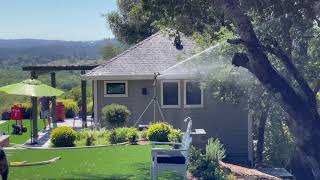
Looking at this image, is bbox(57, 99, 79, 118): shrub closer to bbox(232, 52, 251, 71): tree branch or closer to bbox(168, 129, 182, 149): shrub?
bbox(168, 129, 182, 149): shrub

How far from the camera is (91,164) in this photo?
1405 cm

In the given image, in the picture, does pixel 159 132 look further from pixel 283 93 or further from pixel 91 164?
pixel 283 93

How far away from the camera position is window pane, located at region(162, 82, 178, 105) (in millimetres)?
21872

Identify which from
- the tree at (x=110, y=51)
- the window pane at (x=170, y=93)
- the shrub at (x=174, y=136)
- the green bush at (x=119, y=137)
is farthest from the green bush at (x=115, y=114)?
the tree at (x=110, y=51)

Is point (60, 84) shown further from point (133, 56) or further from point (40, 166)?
point (40, 166)

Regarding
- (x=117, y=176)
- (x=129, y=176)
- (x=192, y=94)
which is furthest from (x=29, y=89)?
(x=192, y=94)

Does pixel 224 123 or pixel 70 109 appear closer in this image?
pixel 224 123

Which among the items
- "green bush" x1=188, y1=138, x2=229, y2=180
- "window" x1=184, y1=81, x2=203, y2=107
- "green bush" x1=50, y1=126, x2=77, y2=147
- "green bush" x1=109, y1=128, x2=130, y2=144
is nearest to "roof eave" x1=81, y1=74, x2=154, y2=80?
"window" x1=184, y1=81, x2=203, y2=107

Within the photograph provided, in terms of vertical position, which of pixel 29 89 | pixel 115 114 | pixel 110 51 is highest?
pixel 110 51

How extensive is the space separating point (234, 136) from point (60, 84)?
1600 inches

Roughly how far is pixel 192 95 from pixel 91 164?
8325 millimetres

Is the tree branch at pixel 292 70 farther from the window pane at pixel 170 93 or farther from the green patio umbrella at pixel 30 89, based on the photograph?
the window pane at pixel 170 93

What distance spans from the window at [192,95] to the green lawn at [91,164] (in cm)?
525

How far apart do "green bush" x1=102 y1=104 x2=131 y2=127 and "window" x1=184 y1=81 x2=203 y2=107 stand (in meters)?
2.36
